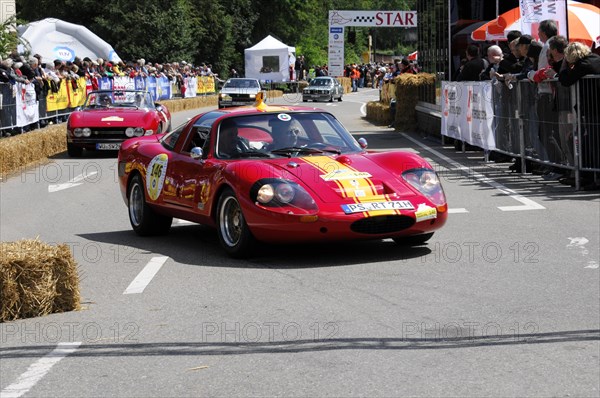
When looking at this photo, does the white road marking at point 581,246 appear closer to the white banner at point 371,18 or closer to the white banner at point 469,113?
the white banner at point 469,113

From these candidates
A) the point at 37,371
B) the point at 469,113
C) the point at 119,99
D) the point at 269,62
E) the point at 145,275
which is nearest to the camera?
the point at 37,371

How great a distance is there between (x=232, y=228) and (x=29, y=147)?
1288 centimetres

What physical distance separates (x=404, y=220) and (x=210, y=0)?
250 ft

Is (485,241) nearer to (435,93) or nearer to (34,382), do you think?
(34,382)

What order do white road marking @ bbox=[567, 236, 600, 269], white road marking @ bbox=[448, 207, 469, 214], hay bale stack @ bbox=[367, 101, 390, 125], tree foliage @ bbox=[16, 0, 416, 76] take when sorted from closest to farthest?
white road marking @ bbox=[567, 236, 600, 269] → white road marking @ bbox=[448, 207, 469, 214] → hay bale stack @ bbox=[367, 101, 390, 125] → tree foliage @ bbox=[16, 0, 416, 76]

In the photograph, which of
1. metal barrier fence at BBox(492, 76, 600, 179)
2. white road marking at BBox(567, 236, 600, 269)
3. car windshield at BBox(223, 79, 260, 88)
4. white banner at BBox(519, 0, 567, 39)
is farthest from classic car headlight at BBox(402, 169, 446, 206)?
car windshield at BBox(223, 79, 260, 88)

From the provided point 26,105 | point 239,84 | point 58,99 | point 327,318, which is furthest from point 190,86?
point 327,318

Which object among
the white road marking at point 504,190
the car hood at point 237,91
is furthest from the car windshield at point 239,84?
the white road marking at point 504,190

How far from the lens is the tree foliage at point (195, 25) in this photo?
69.7 metres

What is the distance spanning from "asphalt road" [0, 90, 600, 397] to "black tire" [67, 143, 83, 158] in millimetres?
10404

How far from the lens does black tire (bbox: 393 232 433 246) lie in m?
10.0

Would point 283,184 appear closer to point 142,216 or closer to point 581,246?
point 142,216

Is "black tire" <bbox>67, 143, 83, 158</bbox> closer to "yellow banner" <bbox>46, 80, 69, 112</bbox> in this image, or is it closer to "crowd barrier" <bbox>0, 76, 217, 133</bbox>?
"crowd barrier" <bbox>0, 76, 217, 133</bbox>

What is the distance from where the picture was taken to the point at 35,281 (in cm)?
737
